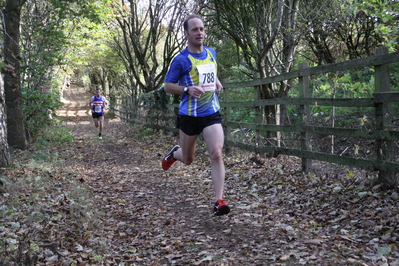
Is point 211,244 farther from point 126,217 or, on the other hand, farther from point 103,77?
point 103,77

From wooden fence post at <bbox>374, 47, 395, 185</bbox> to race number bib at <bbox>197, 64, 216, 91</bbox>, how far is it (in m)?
1.92

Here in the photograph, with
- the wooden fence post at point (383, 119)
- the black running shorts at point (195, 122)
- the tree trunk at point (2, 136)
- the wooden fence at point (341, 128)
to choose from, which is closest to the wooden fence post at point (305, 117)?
the wooden fence at point (341, 128)

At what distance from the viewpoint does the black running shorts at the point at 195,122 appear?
4383 mm

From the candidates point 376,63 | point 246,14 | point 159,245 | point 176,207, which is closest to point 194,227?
point 159,245

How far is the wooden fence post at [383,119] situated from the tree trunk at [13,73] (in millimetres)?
7714

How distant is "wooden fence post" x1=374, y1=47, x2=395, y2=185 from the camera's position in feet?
14.3

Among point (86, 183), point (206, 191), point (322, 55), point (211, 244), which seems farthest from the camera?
point (322, 55)

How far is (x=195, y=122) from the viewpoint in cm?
447

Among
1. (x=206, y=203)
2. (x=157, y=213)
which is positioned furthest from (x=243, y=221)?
(x=157, y=213)

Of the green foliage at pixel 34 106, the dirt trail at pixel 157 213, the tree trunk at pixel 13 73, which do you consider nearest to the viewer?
the dirt trail at pixel 157 213

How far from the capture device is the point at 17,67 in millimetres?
9062

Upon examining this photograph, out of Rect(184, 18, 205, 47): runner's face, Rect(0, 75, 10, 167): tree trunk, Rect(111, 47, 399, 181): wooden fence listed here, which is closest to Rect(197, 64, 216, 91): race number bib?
Rect(184, 18, 205, 47): runner's face

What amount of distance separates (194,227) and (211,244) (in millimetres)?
605

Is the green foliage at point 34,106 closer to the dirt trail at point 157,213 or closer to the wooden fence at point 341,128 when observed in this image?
the dirt trail at point 157,213
